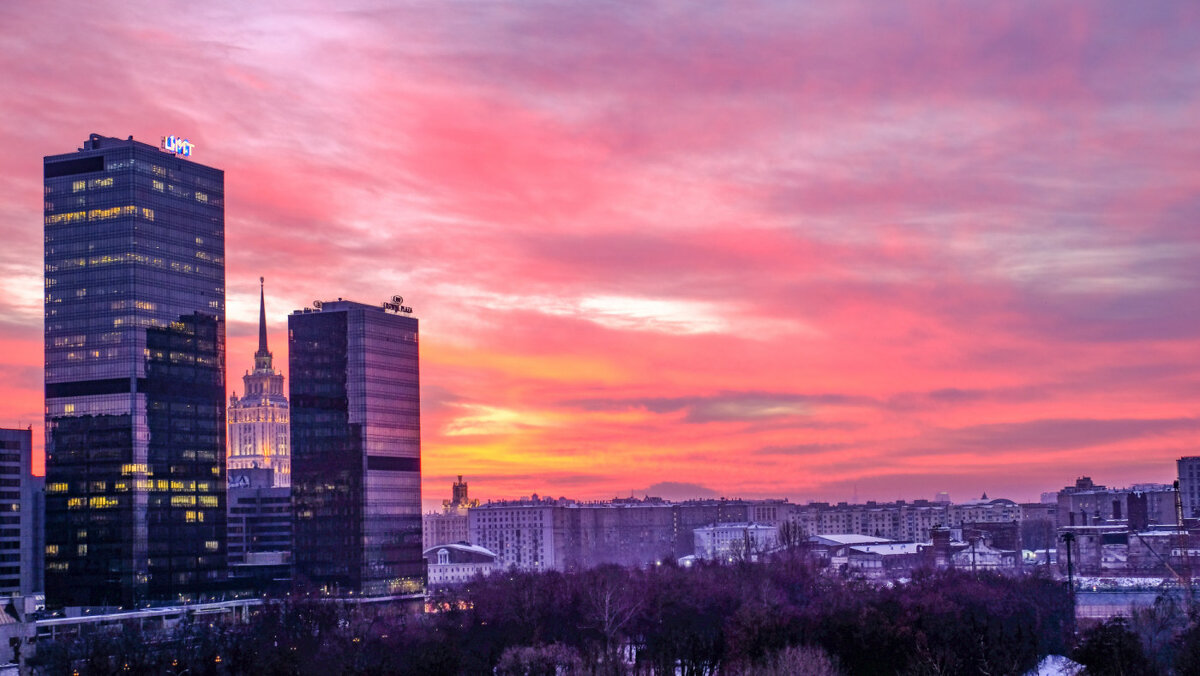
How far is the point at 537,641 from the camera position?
151500 millimetres

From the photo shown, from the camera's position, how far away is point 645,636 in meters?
168

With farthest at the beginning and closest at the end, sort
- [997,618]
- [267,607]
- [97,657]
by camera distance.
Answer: [267,607] → [997,618] → [97,657]

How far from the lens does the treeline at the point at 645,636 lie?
127062 millimetres

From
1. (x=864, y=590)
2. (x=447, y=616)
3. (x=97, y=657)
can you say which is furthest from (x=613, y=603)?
(x=97, y=657)

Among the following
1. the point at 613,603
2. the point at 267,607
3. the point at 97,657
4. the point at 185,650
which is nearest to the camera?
the point at 97,657

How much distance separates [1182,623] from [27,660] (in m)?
110

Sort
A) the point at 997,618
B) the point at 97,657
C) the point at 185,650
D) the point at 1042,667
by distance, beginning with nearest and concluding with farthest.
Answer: the point at 97,657 < the point at 185,650 < the point at 1042,667 < the point at 997,618

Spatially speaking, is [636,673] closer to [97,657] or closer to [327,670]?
[327,670]

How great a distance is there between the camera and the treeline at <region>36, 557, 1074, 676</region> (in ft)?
417

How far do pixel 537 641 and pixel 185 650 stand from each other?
3182 cm

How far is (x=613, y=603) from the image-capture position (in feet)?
575

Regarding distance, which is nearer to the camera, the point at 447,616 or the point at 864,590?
the point at 447,616

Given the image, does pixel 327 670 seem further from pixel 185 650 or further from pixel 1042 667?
pixel 1042 667

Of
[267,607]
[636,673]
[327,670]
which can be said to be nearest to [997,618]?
[636,673]
